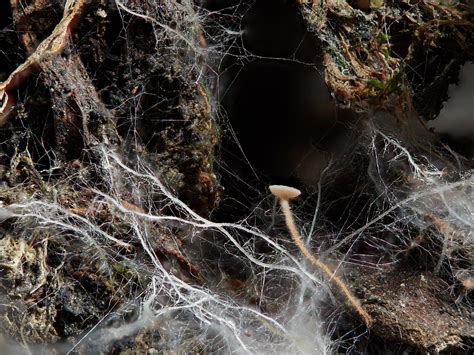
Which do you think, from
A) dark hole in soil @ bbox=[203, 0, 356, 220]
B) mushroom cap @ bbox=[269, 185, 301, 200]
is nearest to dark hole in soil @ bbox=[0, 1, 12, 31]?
dark hole in soil @ bbox=[203, 0, 356, 220]

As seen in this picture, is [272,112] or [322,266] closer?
[322,266]

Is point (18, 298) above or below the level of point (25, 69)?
below

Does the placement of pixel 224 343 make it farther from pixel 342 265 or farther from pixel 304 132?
pixel 304 132

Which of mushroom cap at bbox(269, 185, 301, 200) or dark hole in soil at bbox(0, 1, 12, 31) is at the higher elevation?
dark hole in soil at bbox(0, 1, 12, 31)

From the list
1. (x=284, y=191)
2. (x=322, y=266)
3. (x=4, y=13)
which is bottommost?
(x=322, y=266)

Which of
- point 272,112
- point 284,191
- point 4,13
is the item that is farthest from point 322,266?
point 4,13

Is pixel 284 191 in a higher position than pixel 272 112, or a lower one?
lower

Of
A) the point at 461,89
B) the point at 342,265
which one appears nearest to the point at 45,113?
the point at 342,265

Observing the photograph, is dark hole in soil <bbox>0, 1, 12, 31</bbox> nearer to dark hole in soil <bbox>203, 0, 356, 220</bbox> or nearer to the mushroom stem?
dark hole in soil <bbox>203, 0, 356, 220</bbox>

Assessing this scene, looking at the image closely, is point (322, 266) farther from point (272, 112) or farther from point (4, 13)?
point (4, 13)
